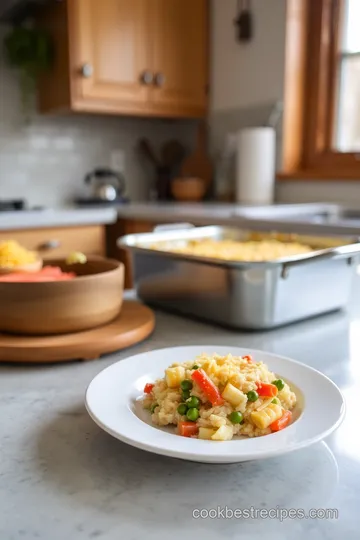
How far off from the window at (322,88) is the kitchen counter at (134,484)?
227cm

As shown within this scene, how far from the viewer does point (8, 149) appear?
108 inches

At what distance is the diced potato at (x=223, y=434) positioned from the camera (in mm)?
478

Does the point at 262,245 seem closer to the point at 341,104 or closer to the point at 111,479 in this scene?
the point at 111,479

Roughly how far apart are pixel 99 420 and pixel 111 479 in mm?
54

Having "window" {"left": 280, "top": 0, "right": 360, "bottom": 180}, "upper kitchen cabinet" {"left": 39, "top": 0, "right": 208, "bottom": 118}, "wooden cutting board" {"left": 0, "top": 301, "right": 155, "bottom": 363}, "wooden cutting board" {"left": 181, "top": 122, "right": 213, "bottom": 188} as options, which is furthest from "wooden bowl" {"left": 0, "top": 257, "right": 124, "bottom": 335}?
"wooden cutting board" {"left": 181, "top": 122, "right": 213, "bottom": 188}

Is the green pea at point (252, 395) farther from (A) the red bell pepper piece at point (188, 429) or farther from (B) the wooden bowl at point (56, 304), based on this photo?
(B) the wooden bowl at point (56, 304)

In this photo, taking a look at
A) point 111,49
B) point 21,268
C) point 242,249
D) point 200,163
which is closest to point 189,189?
point 200,163

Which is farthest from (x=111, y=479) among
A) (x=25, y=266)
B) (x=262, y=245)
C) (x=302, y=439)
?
(x=262, y=245)

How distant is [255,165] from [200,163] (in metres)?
0.52

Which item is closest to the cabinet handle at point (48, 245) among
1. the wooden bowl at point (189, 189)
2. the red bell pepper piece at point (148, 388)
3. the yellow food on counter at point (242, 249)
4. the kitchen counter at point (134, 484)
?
the wooden bowl at point (189, 189)

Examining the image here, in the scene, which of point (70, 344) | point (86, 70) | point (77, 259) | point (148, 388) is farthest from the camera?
point (86, 70)

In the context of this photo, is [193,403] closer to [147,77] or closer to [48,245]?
[48,245]

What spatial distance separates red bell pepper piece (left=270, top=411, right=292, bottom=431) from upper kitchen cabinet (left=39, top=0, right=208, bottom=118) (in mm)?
2309

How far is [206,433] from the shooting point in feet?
1.60
